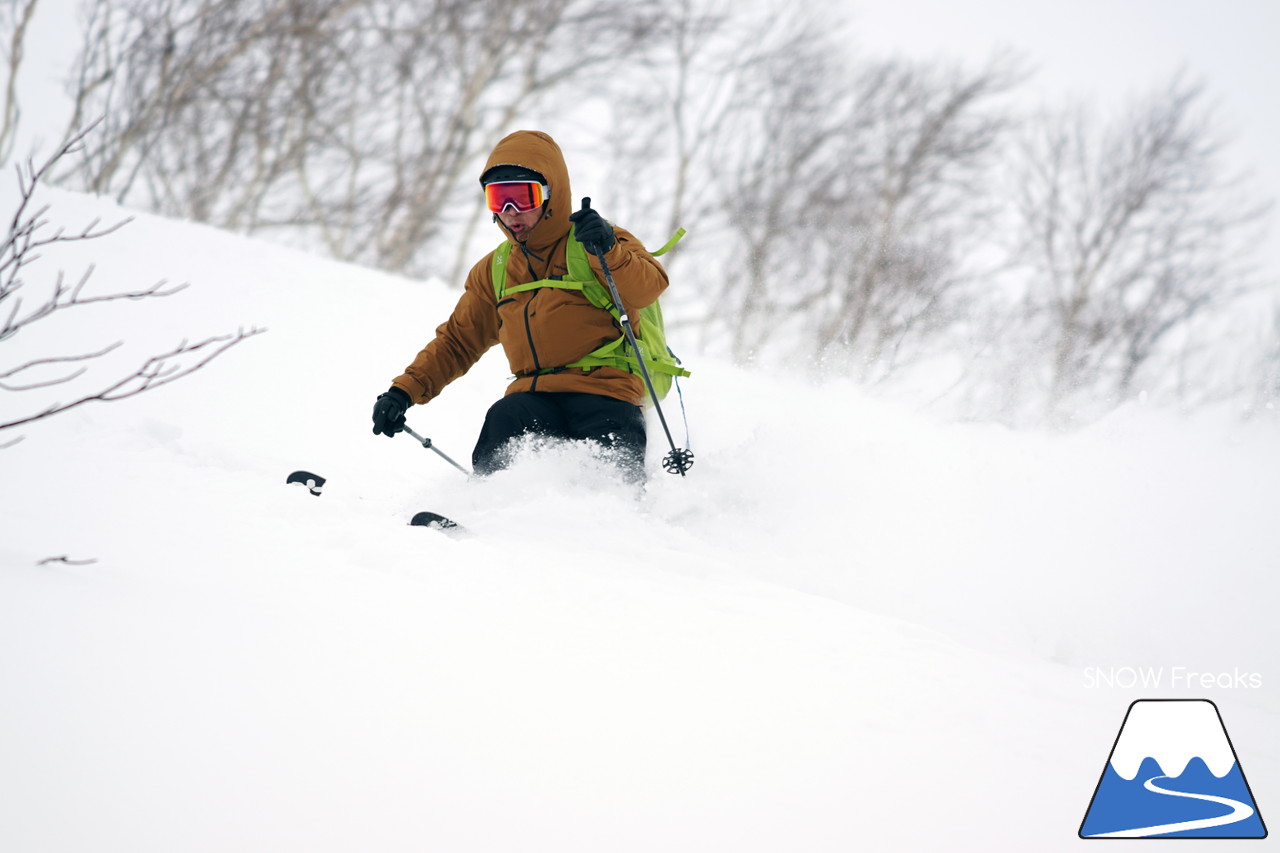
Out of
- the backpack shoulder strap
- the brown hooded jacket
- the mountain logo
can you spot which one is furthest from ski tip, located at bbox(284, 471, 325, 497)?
the mountain logo

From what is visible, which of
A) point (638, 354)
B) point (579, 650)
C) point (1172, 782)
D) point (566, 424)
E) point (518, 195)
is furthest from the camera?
point (566, 424)

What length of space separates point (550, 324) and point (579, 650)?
1864mm

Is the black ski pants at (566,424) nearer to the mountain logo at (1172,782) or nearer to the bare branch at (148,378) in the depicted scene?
the bare branch at (148,378)

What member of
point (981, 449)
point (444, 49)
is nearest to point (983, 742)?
point (981, 449)

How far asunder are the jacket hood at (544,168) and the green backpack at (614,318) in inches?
3.6

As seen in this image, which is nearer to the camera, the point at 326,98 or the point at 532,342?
the point at 532,342

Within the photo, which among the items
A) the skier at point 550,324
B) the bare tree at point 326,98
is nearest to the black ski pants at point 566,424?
the skier at point 550,324

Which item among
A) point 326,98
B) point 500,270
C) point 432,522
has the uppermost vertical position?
point 326,98

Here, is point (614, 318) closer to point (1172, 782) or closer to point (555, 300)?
point (555, 300)

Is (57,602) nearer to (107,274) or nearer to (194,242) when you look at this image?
(107,274)

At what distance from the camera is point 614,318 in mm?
3330

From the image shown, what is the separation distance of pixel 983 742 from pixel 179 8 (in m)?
12.7

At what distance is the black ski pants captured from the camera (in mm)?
3221

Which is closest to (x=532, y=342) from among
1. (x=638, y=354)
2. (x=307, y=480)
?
(x=638, y=354)
